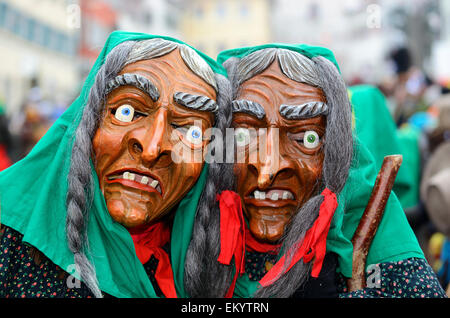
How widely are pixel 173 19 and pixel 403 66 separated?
73.8ft

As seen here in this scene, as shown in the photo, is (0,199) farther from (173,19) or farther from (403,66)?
(173,19)

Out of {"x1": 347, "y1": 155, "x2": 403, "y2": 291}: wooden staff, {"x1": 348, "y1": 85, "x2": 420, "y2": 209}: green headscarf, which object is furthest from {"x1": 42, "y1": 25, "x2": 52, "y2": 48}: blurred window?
{"x1": 347, "y1": 155, "x2": 403, "y2": 291}: wooden staff

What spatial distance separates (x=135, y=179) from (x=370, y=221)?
40.8 inches

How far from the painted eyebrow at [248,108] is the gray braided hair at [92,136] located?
1.8 inches

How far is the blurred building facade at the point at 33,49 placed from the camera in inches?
590

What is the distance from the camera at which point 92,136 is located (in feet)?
6.24

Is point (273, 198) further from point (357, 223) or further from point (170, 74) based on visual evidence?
point (170, 74)

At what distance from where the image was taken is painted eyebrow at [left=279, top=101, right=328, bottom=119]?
6.41 feet

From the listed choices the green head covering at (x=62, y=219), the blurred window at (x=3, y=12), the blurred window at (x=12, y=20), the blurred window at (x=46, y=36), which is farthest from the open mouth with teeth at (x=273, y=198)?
the blurred window at (x=46, y=36)

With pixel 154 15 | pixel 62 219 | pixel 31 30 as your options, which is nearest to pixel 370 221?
pixel 62 219

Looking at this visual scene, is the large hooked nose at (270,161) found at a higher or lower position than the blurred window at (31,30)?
lower

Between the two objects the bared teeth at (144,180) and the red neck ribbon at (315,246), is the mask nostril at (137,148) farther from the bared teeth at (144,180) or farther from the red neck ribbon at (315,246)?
the red neck ribbon at (315,246)

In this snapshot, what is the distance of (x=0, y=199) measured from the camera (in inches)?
72.4

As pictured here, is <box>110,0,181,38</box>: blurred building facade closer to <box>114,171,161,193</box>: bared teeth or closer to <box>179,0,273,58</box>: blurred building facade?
<box>179,0,273,58</box>: blurred building facade
